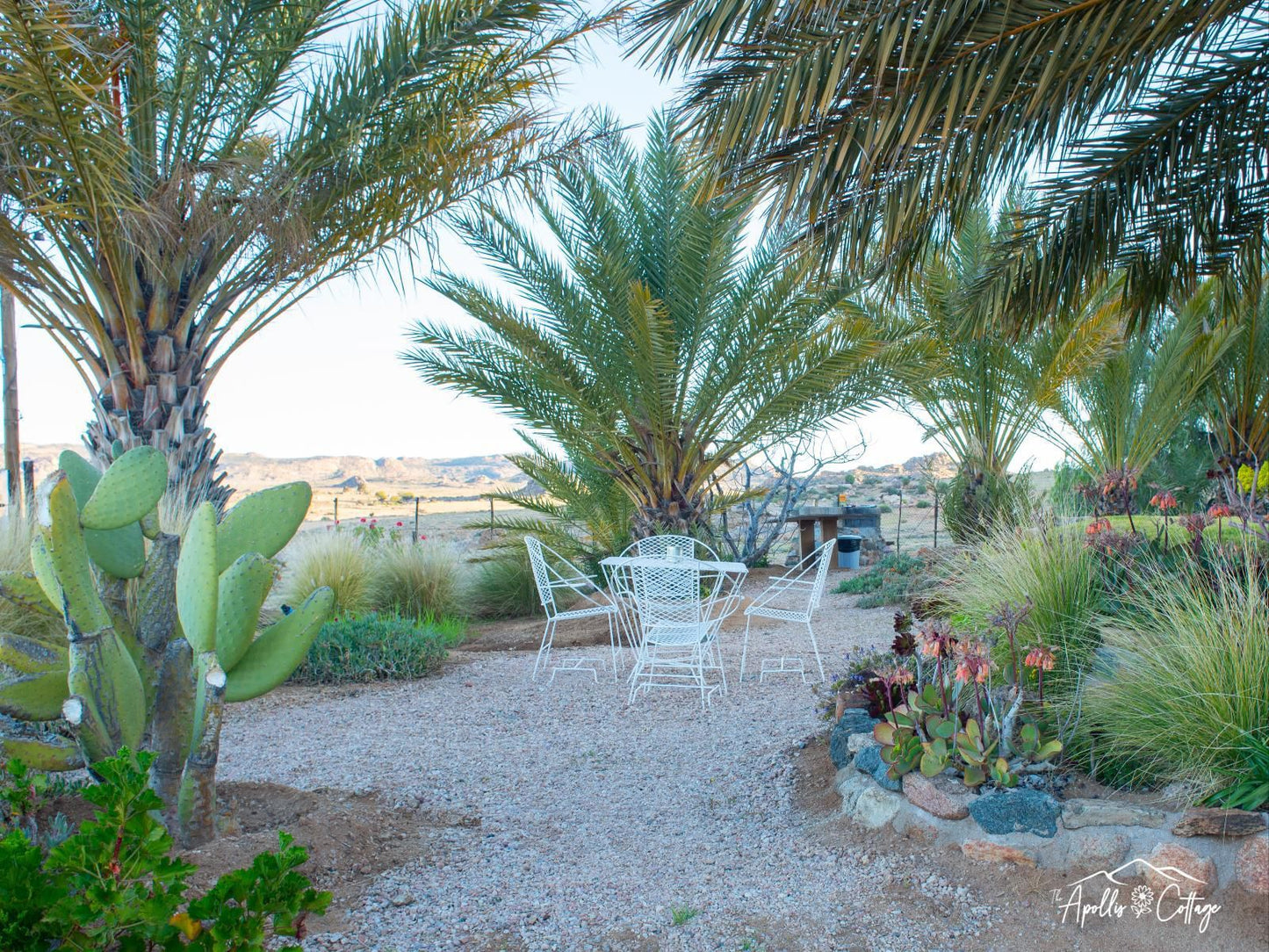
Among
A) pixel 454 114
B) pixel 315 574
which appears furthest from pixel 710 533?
pixel 454 114

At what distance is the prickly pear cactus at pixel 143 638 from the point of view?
2.97 metres

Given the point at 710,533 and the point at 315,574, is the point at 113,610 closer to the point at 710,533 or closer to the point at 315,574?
the point at 315,574

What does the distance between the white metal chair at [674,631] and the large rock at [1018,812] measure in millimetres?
2551

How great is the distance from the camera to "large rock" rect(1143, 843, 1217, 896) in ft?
8.59

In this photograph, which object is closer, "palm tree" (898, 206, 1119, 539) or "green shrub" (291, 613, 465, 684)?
"green shrub" (291, 613, 465, 684)

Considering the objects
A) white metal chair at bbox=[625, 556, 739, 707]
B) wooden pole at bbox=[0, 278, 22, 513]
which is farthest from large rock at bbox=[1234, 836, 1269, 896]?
wooden pole at bbox=[0, 278, 22, 513]

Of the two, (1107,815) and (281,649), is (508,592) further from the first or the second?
(1107,815)

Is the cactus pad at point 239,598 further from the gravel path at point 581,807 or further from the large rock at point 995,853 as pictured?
the large rock at point 995,853

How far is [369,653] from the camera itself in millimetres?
6516

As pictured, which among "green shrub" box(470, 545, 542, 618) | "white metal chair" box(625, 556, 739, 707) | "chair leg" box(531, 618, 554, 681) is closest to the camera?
"white metal chair" box(625, 556, 739, 707)

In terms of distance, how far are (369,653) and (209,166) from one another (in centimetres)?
344

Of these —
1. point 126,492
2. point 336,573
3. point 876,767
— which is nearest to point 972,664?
point 876,767

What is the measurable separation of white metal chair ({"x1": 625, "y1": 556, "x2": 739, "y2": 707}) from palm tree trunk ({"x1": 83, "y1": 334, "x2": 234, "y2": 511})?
10.8 feet

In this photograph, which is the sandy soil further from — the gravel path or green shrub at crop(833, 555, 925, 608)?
green shrub at crop(833, 555, 925, 608)
